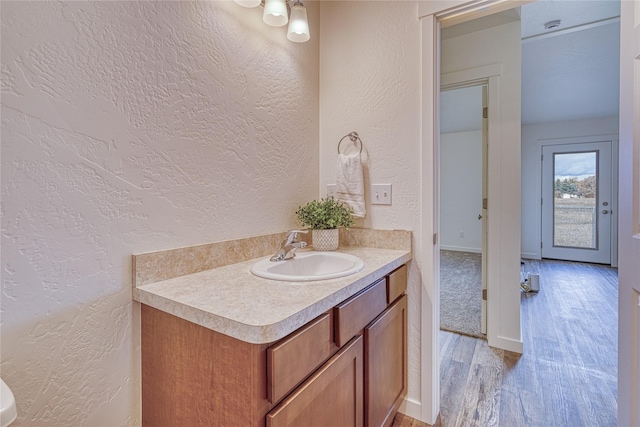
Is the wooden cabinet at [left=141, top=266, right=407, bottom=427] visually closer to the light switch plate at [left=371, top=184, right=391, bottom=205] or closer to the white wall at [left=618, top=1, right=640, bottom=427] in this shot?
the light switch plate at [left=371, top=184, right=391, bottom=205]

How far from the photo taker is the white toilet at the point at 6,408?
505mm

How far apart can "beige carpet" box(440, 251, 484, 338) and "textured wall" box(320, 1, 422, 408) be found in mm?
1280

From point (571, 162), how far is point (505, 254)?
420 centimetres

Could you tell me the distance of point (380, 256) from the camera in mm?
1395

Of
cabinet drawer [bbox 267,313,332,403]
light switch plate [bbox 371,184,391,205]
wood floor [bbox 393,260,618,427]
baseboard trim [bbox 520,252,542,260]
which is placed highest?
light switch plate [bbox 371,184,391,205]

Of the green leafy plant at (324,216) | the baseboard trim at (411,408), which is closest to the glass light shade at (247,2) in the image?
the green leafy plant at (324,216)

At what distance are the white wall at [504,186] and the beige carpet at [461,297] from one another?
30 cm

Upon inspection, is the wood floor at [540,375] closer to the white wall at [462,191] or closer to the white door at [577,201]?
the white door at [577,201]

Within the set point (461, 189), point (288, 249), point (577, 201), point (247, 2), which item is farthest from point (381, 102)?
point (577, 201)

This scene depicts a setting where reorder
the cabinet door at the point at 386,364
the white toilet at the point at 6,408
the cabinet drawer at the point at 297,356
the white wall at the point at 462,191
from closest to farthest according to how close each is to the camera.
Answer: the white toilet at the point at 6,408 < the cabinet drawer at the point at 297,356 < the cabinet door at the point at 386,364 < the white wall at the point at 462,191

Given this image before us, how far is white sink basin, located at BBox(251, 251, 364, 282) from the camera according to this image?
1.18 m

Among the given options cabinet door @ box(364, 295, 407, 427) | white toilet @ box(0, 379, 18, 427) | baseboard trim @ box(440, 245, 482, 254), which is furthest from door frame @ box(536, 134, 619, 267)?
white toilet @ box(0, 379, 18, 427)

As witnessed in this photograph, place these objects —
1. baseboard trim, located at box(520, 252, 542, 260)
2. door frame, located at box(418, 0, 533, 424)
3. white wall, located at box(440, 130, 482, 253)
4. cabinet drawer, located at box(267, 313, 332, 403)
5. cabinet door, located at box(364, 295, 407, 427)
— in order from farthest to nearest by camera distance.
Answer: white wall, located at box(440, 130, 482, 253) → baseboard trim, located at box(520, 252, 542, 260) → door frame, located at box(418, 0, 533, 424) → cabinet door, located at box(364, 295, 407, 427) → cabinet drawer, located at box(267, 313, 332, 403)

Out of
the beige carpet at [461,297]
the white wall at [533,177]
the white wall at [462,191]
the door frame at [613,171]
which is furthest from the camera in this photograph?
the white wall at [462,191]
